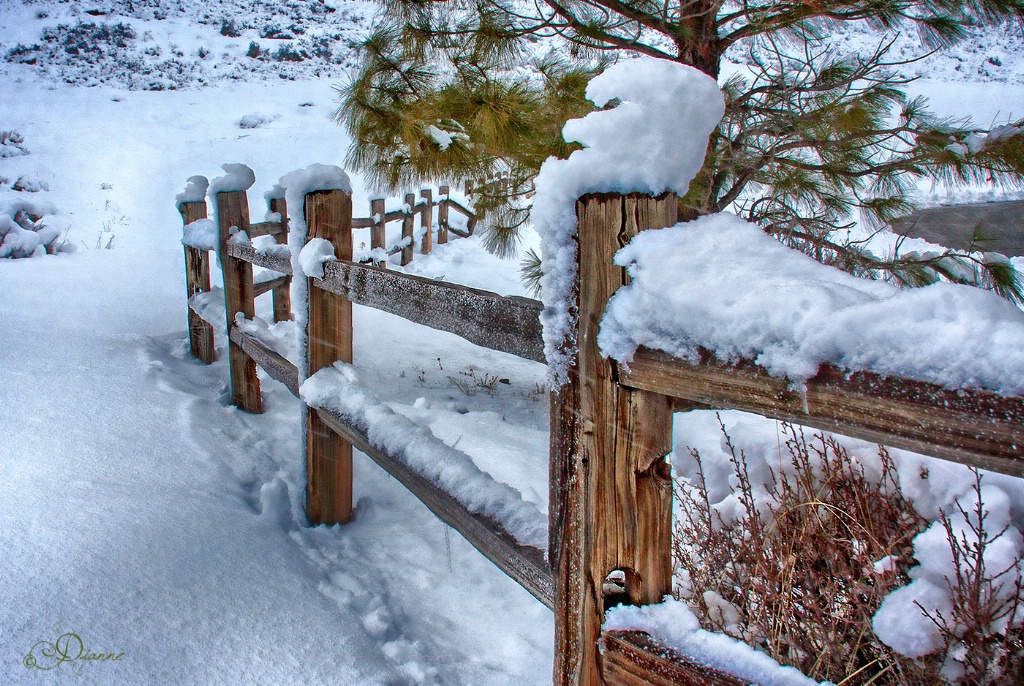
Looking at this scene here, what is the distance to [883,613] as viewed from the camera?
1473 millimetres

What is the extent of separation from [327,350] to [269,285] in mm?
2547

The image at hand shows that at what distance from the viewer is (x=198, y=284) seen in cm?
439

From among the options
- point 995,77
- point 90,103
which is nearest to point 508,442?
point 90,103

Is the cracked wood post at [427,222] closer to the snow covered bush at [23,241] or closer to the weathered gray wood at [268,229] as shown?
the weathered gray wood at [268,229]

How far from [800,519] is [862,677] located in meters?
0.46

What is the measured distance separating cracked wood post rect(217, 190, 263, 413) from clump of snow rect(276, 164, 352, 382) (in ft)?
3.65

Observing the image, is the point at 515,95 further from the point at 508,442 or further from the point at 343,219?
the point at 508,442

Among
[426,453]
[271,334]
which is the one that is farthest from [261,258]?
[426,453]

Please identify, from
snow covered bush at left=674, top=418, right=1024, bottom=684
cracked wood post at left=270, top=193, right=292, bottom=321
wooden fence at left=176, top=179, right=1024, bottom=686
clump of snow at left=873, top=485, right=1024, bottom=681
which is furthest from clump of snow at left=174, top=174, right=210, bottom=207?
clump of snow at left=873, top=485, right=1024, bottom=681

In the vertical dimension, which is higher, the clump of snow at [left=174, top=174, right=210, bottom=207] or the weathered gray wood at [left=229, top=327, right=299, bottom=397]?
the clump of snow at [left=174, top=174, right=210, bottom=207]

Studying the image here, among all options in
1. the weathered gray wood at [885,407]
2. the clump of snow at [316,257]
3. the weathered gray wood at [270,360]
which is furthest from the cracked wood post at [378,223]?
the weathered gray wood at [885,407]

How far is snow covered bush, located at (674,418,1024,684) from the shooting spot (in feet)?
4.73

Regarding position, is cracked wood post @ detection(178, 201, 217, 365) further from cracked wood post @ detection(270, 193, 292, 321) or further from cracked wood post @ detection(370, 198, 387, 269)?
cracked wood post @ detection(370, 198, 387, 269)

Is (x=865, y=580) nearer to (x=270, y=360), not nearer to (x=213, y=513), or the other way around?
(x=213, y=513)
